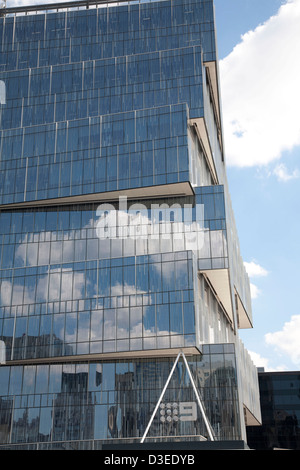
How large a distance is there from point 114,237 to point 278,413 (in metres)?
70.2

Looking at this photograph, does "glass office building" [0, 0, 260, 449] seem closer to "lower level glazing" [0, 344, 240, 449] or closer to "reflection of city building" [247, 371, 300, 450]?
"lower level glazing" [0, 344, 240, 449]

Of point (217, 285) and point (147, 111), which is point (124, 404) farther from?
point (147, 111)

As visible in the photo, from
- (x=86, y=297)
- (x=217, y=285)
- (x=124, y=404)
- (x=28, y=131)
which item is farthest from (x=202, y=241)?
(x=28, y=131)

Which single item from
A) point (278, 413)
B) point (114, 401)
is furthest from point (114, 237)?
point (278, 413)

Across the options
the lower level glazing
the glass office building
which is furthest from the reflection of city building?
the lower level glazing

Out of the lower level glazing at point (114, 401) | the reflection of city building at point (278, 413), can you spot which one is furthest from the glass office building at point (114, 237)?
the reflection of city building at point (278, 413)

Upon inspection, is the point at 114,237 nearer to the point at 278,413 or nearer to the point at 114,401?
the point at 114,401

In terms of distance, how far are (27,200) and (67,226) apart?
5.95 m

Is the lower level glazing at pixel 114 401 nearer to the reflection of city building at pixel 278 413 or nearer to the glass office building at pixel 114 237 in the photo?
the glass office building at pixel 114 237

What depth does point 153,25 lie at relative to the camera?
78.5 metres

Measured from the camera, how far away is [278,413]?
115m

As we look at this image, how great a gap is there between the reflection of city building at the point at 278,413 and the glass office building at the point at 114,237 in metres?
36.0

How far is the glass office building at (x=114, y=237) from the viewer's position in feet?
186

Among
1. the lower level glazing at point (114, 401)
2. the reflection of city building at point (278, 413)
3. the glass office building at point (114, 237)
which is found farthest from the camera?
the reflection of city building at point (278, 413)
